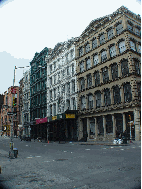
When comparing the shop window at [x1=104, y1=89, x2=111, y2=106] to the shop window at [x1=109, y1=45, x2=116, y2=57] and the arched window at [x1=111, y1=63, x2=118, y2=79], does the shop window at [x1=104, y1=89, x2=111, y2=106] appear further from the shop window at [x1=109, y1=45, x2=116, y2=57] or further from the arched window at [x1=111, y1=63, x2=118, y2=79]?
the shop window at [x1=109, y1=45, x2=116, y2=57]

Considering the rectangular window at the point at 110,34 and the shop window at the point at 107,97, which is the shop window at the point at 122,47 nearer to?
the rectangular window at the point at 110,34

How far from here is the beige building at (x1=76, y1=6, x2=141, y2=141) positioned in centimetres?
2862

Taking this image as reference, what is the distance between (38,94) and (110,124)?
30.3 metres

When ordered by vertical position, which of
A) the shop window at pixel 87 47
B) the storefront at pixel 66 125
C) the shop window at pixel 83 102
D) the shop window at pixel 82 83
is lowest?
the storefront at pixel 66 125

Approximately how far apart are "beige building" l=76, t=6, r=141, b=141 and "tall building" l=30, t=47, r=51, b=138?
1675 cm

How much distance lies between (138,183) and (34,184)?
3.59 meters

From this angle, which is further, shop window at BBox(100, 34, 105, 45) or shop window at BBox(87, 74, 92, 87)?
shop window at BBox(87, 74, 92, 87)

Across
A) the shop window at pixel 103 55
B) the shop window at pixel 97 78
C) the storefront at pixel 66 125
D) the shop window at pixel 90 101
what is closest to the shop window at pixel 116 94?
the shop window at pixel 97 78

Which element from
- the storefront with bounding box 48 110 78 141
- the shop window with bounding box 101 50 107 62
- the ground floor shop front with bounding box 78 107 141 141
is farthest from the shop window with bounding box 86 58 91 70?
the ground floor shop front with bounding box 78 107 141 141

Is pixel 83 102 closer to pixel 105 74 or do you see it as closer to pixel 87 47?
pixel 105 74

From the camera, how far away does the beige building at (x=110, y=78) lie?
28.6 metres

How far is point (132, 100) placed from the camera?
27.6m

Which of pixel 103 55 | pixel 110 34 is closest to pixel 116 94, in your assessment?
pixel 103 55

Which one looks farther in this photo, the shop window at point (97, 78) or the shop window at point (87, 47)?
the shop window at point (87, 47)
